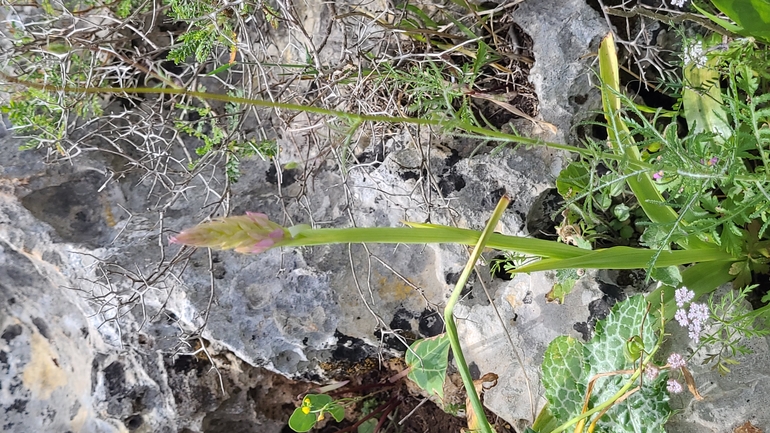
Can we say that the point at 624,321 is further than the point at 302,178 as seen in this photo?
No

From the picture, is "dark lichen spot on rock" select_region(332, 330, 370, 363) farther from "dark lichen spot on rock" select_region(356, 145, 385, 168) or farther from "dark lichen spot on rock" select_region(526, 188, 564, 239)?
"dark lichen spot on rock" select_region(526, 188, 564, 239)

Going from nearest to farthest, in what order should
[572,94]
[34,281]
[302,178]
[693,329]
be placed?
[693,329], [572,94], [302,178], [34,281]

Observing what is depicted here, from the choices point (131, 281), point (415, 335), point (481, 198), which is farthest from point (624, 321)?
point (131, 281)

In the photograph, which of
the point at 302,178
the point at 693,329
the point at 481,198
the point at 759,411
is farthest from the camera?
the point at 302,178

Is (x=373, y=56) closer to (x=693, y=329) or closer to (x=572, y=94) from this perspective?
(x=572, y=94)

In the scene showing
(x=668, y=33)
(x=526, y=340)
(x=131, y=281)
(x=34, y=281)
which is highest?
(x=668, y=33)

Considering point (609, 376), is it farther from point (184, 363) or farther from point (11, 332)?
point (11, 332)

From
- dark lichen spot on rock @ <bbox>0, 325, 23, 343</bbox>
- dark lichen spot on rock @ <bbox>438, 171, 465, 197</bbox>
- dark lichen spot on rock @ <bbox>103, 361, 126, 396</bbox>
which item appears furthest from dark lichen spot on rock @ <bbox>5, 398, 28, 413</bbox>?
dark lichen spot on rock @ <bbox>438, 171, 465, 197</bbox>

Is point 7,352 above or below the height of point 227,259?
below

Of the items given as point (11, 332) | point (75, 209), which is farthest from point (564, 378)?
point (11, 332)
